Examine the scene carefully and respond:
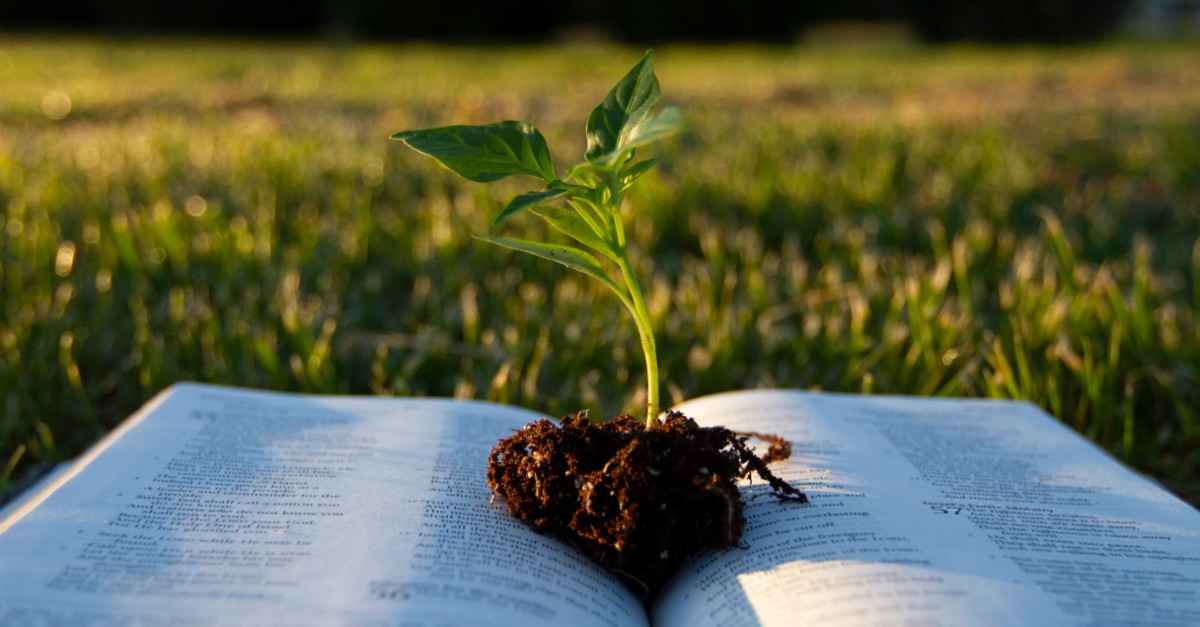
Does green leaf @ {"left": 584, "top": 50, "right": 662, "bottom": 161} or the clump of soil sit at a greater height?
green leaf @ {"left": 584, "top": 50, "right": 662, "bottom": 161}

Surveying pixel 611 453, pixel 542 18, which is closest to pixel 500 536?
pixel 611 453

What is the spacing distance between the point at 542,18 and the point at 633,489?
10861 millimetres

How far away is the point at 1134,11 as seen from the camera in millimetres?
17797

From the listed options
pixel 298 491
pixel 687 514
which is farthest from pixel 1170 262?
pixel 298 491

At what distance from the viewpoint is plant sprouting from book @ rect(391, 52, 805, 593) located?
35.6 inches

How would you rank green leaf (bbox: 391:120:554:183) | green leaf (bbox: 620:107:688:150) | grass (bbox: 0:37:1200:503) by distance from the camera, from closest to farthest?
green leaf (bbox: 620:107:688:150) → green leaf (bbox: 391:120:554:183) → grass (bbox: 0:37:1200:503)

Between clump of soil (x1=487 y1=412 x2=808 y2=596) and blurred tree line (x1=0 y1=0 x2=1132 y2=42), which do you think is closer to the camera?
clump of soil (x1=487 y1=412 x2=808 y2=596)

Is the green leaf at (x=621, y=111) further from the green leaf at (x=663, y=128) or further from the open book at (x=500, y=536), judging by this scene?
the open book at (x=500, y=536)

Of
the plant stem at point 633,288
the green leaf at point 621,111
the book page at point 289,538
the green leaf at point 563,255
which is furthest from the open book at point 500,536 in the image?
the green leaf at point 621,111

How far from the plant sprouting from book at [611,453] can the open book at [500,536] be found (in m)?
0.03

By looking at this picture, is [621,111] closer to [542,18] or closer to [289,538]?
[289,538]

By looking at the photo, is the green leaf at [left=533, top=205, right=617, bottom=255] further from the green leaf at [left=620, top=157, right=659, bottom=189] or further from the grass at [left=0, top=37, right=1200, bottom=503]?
the grass at [left=0, top=37, right=1200, bottom=503]

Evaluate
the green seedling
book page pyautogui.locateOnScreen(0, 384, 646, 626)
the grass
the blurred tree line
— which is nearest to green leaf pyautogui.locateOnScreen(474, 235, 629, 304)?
the green seedling

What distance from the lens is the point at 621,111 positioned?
94 centimetres
